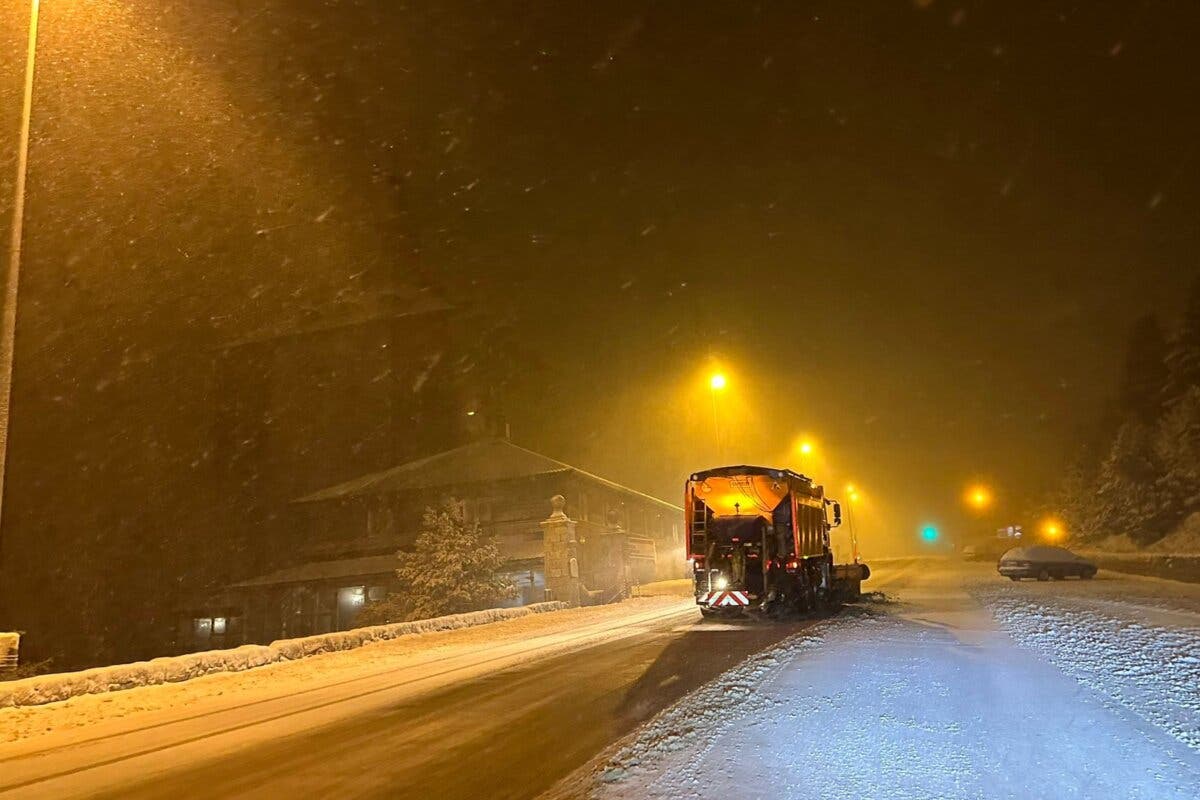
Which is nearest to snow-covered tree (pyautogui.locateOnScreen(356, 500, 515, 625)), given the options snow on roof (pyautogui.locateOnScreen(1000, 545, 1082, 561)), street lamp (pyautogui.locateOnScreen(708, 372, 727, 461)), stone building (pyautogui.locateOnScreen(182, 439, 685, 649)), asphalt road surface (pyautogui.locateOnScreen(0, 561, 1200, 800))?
stone building (pyautogui.locateOnScreen(182, 439, 685, 649))

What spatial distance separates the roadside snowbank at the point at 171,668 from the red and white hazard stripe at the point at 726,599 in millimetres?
8329

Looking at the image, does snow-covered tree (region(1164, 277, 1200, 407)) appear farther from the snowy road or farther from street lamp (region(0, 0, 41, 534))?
street lamp (region(0, 0, 41, 534))

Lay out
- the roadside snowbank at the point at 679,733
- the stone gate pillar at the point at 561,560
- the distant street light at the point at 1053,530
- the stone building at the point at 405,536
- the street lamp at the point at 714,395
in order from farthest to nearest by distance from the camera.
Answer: the distant street light at the point at 1053,530, the stone building at the point at 405,536, the stone gate pillar at the point at 561,560, the street lamp at the point at 714,395, the roadside snowbank at the point at 679,733

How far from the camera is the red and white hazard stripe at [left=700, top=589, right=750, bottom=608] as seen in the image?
18855mm

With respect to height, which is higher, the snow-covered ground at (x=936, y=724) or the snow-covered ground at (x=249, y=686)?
the snow-covered ground at (x=936, y=724)

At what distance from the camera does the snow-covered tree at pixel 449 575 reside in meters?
31.4

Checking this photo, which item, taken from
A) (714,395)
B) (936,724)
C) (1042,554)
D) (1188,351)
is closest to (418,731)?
(936,724)

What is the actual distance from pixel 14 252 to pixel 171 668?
23.3 ft

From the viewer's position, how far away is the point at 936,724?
7594mm

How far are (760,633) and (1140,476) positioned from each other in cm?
5284

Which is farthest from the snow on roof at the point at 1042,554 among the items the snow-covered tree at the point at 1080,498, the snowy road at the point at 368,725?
the snow-covered tree at the point at 1080,498

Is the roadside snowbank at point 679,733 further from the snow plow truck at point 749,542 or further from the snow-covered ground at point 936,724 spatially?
the snow plow truck at point 749,542

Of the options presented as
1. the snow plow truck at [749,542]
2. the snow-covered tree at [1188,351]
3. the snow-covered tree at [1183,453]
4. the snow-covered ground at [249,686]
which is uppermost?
the snow-covered tree at [1188,351]

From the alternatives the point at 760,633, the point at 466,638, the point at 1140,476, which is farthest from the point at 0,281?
the point at 1140,476
